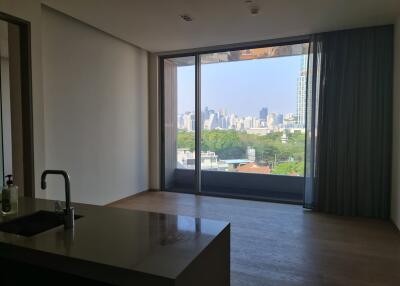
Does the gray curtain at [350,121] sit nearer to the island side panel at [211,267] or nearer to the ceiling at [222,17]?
the ceiling at [222,17]

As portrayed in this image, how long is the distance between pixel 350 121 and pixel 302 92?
3.99 feet

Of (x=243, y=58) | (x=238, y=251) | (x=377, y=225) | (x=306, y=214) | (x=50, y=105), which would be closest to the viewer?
(x=238, y=251)

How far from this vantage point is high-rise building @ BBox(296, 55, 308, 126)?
4.96 m

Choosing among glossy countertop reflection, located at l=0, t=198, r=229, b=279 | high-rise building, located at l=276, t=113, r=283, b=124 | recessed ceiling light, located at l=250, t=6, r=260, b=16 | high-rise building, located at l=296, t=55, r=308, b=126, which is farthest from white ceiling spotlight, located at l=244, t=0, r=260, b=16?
high-rise building, located at l=276, t=113, r=283, b=124

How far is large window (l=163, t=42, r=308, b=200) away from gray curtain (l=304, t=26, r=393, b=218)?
1.09m

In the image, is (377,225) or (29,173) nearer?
(29,173)

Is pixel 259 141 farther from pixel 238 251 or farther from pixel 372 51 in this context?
pixel 238 251

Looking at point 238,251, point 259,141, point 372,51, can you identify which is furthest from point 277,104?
point 238,251

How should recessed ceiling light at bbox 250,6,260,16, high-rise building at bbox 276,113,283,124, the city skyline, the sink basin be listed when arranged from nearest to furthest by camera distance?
the sink basin < recessed ceiling light at bbox 250,6,260,16 < the city skyline < high-rise building at bbox 276,113,283,124

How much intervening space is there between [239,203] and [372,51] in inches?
124

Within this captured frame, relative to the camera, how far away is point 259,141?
6.71 metres

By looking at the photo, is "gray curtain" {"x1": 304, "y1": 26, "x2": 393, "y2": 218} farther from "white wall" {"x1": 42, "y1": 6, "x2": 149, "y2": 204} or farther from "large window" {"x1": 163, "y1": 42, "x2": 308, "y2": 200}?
"white wall" {"x1": 42, "y1": 6, "x2": 149, "y2": 204}

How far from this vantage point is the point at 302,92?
5359 millimetres

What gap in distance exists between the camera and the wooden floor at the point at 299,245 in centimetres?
262
